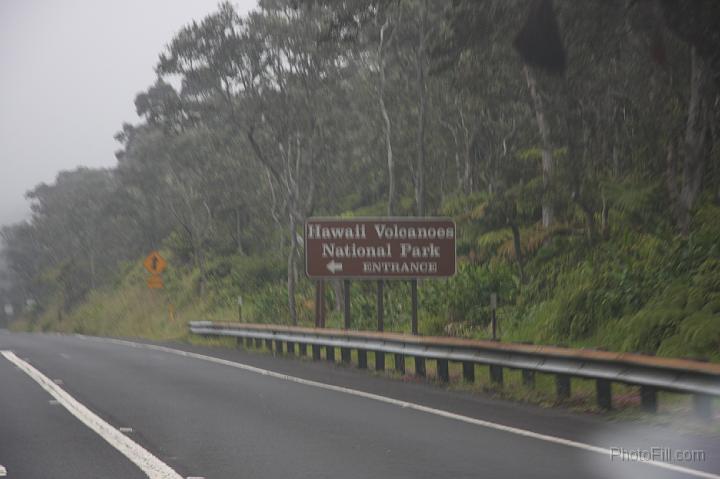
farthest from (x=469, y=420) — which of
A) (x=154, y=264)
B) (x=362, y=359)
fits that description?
(x=154, y=264)

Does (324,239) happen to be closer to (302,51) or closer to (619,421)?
(619,421)

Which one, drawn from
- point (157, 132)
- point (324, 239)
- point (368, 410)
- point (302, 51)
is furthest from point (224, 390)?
point (157, 132)

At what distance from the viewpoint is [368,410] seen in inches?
546

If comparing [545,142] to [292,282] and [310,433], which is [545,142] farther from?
[310,433]

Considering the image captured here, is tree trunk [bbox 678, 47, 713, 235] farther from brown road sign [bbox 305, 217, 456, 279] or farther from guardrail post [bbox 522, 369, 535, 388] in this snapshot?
guardrail post [bbox 522, 369, 535, 388]

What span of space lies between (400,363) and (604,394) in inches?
266

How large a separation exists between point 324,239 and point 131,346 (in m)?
11.2

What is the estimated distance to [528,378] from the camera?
15.3 meters

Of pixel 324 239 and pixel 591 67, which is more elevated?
pixel 591 67

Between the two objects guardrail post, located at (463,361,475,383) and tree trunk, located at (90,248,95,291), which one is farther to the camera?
tree trunk, located at (90,248,95,291)

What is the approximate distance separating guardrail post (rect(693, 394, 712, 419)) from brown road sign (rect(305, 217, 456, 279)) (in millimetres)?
11193

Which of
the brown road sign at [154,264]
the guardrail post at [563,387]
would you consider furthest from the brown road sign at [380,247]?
the brown road sign at [154,264]

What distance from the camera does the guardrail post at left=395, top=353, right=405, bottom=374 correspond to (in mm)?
19434

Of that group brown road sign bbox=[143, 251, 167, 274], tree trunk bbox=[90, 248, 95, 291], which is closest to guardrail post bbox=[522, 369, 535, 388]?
brown road sign bbox=[143, 251, 167, 274]
